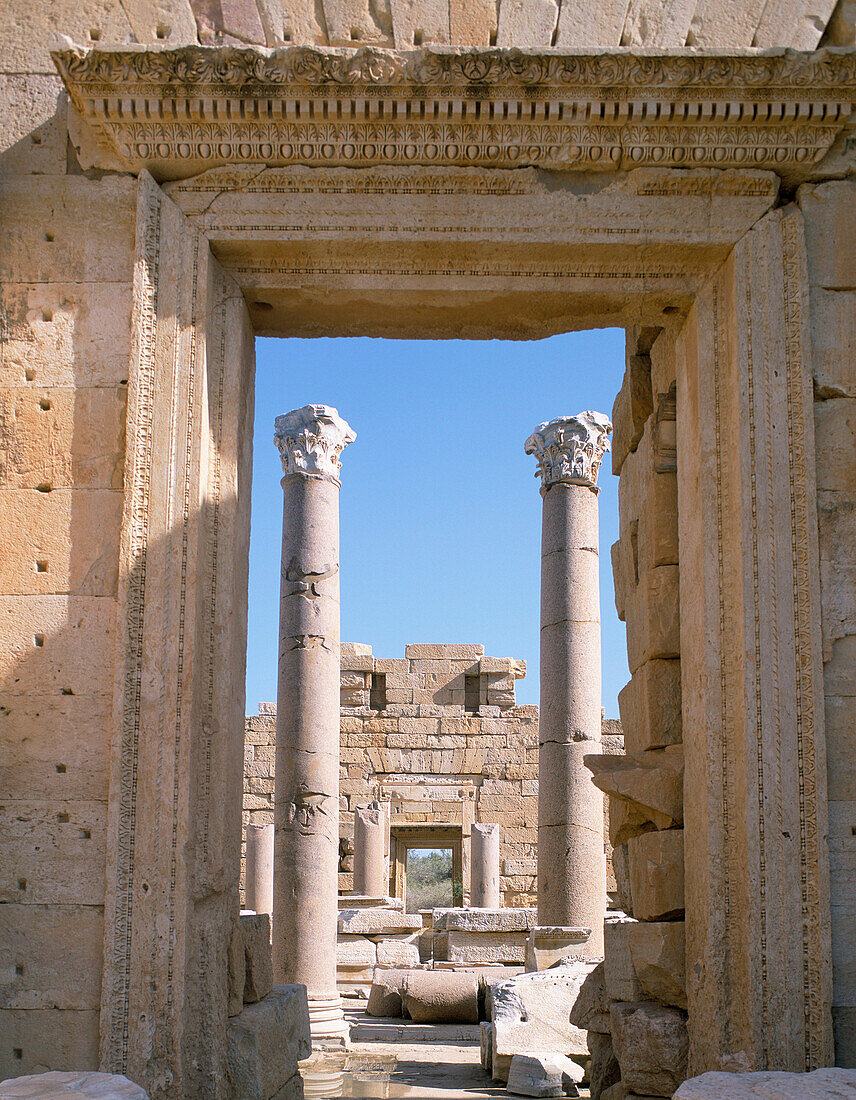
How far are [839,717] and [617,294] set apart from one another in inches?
77.6

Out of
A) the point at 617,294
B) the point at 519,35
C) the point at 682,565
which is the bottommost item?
the point at 682,565

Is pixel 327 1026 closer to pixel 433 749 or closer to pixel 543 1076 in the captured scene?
pixel 543 1076

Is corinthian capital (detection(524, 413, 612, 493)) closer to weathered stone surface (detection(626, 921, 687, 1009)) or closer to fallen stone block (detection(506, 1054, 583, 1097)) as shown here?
fallen stone block (detection(506, 1054, 583, 1097))

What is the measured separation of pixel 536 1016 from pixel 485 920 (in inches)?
232

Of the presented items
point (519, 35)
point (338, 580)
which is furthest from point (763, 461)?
point (338, 580)

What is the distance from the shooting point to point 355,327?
5469 millimetres

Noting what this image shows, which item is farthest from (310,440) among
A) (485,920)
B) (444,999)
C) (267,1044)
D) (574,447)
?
(267,1044)

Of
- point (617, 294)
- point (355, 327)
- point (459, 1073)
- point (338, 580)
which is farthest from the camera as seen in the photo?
point (338, 580)

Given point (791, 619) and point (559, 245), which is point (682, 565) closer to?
point (791, 619)

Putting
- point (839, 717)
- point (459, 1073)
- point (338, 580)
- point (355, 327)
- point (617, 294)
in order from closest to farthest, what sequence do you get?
point (839, 717), point (617, 294), point (355, 327), point (459, 1073), point (338, 580)

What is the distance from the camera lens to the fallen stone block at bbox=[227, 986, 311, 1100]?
4359 mm

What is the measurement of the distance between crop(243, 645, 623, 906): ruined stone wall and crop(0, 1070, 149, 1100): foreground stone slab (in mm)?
17102

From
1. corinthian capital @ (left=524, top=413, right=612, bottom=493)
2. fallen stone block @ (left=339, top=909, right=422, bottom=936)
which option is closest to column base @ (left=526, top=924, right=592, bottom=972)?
fallen stone block @ (left=339, top=909, right=422, bottom=936)

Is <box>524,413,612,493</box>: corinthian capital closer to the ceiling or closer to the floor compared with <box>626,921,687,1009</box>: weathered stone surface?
closer to the ceiling
